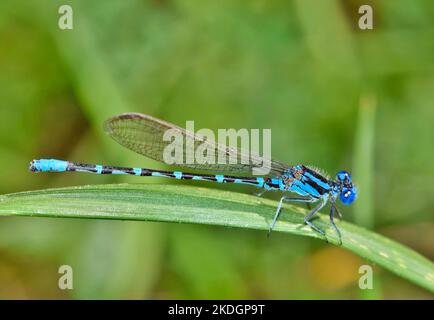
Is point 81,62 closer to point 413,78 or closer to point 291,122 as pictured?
point 291,122

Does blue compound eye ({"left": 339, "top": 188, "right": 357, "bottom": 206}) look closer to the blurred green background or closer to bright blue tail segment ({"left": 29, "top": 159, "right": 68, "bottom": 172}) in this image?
the blurred green background

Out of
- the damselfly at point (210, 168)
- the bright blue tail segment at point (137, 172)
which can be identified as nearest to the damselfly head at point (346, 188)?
the damselfly at point (210, 168)

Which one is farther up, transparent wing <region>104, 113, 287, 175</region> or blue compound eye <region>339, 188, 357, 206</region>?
transparent wing <region>104, 113, 287, 175</region>

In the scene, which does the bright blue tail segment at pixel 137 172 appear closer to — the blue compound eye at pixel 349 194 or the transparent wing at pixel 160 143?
the transparent wing at pixel 160 143

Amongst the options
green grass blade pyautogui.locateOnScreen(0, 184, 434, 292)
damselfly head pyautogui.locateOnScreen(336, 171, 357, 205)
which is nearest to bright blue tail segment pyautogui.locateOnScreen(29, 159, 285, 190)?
damselfly head pyautogui.locateOnScreen(336, 171, 357, 205)

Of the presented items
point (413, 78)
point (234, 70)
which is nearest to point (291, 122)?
point (234, 70)
